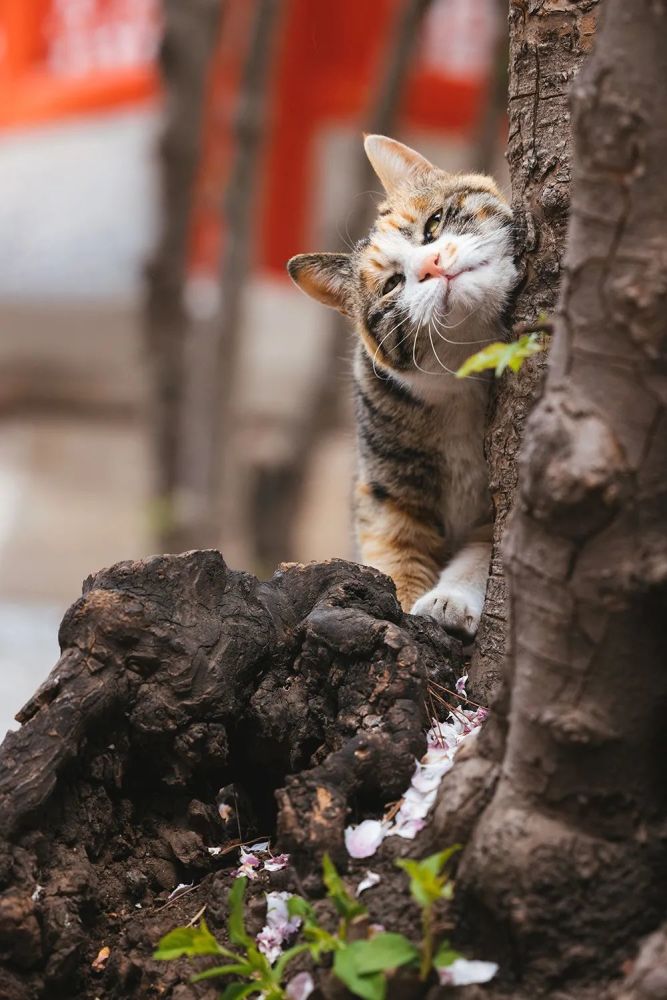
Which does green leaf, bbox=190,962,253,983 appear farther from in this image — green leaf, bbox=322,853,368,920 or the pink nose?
the pink nose

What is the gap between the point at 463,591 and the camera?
232 centimetres

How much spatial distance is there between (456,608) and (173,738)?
2.19 feet

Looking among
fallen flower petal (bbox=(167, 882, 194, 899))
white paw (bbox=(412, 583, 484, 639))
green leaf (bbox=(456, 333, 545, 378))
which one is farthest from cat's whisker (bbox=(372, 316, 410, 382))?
fallen flower petal (bbox=(167, 882, 194, 899))

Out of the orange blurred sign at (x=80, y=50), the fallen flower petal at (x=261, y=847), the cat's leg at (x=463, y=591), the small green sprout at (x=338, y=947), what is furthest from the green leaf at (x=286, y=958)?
the orange blurred sign at (x=80, y=50)

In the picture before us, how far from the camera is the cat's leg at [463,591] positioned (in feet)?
7.16

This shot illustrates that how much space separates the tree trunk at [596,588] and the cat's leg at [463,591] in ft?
2.55

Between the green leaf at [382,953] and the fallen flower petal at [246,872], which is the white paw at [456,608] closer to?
the fallen flower petal at [246,872]

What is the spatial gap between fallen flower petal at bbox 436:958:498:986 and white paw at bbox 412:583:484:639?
2.72ft

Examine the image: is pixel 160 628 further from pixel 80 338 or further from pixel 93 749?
pixel 80 338

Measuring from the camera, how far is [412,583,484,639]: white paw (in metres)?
2.18

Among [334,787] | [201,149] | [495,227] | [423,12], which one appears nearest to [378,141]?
[495,227]

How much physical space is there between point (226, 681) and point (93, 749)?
216 millimetres

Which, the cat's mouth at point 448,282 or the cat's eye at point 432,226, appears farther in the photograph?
the cat's eye at point 432,226

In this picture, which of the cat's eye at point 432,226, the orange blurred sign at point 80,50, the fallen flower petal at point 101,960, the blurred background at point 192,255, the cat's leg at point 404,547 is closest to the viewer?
the fallen flower petal at point 101,960
